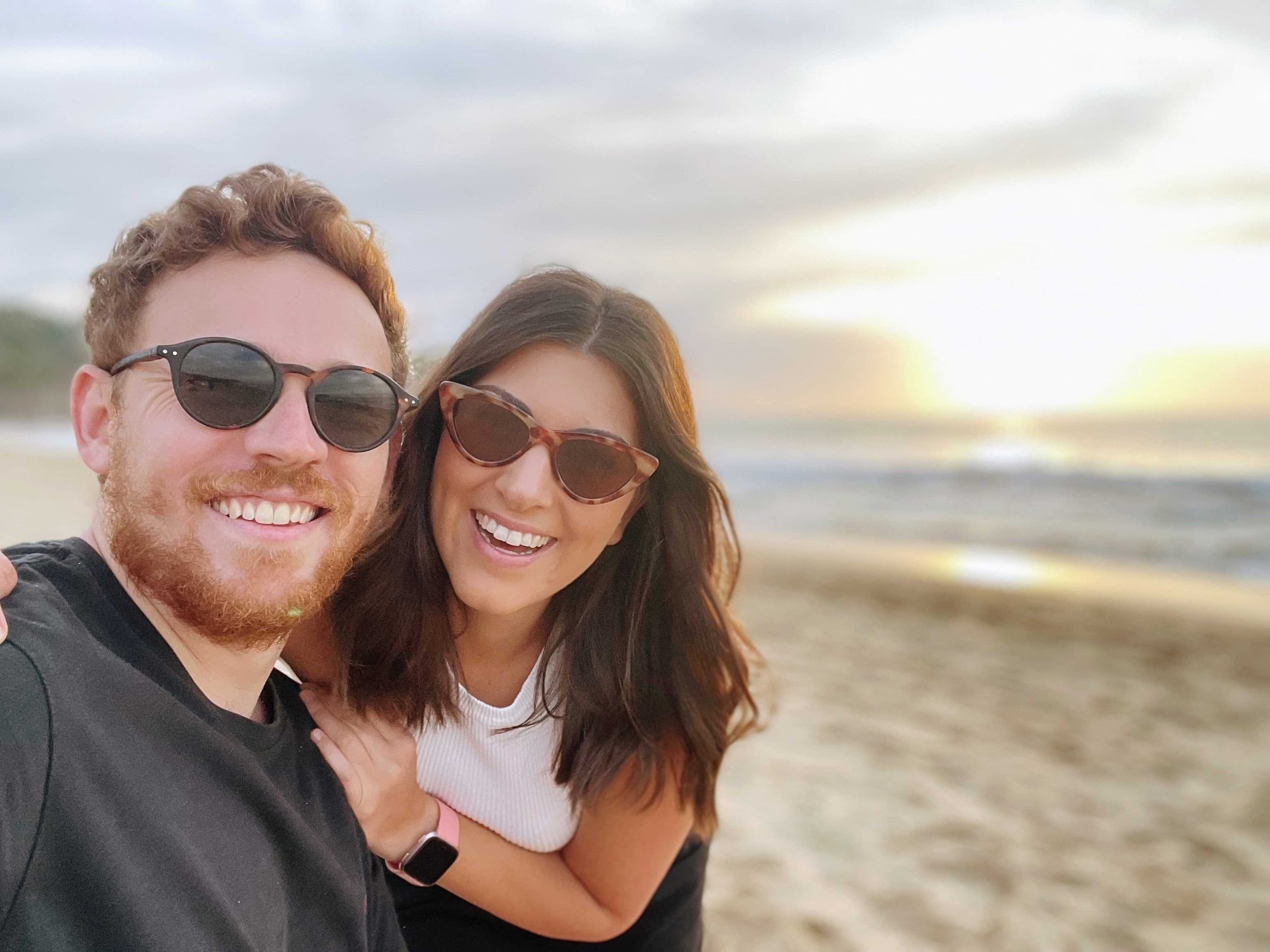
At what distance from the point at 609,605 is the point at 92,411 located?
159 centimetres

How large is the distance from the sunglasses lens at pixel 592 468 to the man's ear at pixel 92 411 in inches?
42.6

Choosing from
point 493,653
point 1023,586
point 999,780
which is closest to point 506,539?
point 493,653

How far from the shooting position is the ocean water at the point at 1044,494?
594 inches

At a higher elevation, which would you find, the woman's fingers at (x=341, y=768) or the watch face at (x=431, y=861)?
the woman's fingers at (x=341, y=768)

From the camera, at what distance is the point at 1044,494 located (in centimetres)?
2073

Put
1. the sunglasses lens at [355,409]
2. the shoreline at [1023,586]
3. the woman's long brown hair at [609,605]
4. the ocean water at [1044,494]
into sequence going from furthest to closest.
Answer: the ocean water at [1044,494]
the shoreline at [1023,586]
the woman's long brown hair at [609,605]
the sunglasses lens at [355,409]

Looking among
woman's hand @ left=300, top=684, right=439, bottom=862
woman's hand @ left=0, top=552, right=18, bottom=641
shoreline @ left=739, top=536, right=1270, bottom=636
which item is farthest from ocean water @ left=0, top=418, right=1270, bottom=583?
woman's hand @ left=0, top=552, right=18, bottom=641

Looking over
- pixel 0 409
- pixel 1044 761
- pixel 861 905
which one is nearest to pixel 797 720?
pixel 1044 761

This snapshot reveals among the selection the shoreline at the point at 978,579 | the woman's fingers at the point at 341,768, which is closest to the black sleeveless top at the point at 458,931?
the woman's fingers at the point at 341,768

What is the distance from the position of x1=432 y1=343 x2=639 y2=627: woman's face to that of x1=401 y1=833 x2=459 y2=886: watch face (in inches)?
24.5

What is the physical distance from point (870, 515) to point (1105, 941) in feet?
48.7

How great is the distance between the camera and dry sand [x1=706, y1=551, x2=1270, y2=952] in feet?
14.3

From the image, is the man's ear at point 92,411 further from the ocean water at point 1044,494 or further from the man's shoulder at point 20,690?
the ocean water at point 1044,494

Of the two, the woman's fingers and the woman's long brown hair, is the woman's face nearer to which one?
the woman's long brown hair
